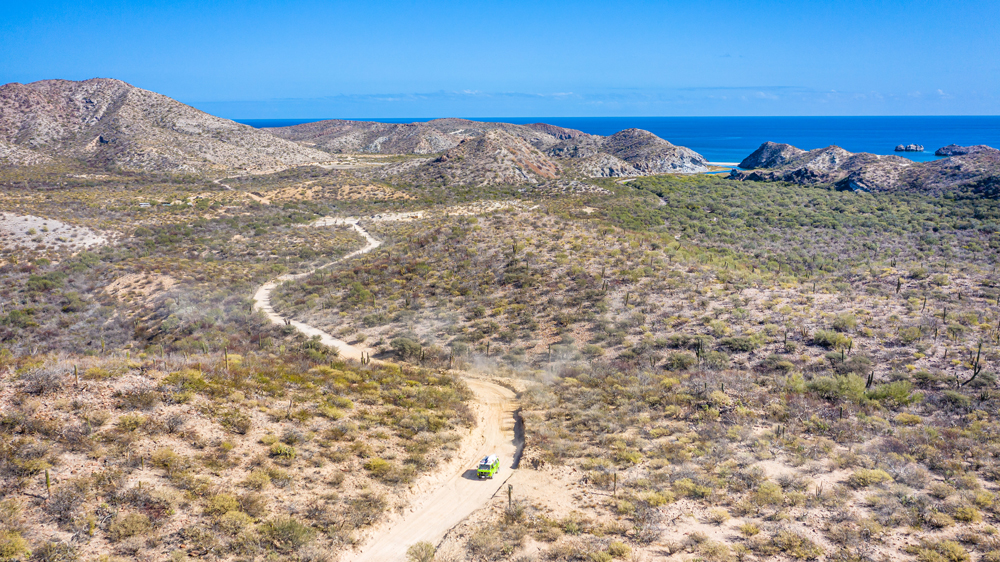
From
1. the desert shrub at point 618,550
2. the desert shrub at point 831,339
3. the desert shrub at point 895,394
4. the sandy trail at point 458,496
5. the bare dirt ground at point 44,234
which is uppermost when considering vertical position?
the bare dirt ground at point 44,234

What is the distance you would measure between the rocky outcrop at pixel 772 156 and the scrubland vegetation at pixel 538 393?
75420 millimetres

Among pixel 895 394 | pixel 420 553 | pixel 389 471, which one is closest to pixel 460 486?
pixel 389 471

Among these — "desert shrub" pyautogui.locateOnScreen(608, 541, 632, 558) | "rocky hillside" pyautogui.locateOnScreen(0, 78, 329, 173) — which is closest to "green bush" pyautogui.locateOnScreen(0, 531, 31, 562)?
"desert shrub" pyautogui.locateOnScreen(608, 541, 632, 558)

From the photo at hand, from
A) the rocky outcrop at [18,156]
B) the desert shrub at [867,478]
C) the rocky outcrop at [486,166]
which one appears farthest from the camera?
the rocky outcrop at [18,156]

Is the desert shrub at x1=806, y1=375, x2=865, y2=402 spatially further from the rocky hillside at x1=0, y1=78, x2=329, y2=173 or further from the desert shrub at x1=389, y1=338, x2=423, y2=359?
the rocky hillside at x1=0, y1=78, x2=329, y2=173

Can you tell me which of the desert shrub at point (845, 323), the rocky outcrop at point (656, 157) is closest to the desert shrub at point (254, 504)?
the desert shrub at point (845, 323)

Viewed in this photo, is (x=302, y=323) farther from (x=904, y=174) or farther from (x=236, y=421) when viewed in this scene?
(x=904, y=174)

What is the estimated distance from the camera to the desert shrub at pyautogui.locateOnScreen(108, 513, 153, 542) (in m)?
11.0

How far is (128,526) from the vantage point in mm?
11219

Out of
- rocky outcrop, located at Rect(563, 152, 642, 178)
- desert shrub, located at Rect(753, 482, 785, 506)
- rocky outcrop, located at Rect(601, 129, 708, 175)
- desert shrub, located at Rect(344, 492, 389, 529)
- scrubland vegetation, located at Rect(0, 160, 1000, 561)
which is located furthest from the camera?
rocky outcrop, located at Rect(601, 129, 708, 175)

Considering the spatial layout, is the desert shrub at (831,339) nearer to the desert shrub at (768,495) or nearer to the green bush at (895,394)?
the green bush at (895,394)

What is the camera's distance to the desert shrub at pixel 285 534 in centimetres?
1184

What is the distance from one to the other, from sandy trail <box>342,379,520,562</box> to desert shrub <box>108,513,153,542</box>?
472 cm

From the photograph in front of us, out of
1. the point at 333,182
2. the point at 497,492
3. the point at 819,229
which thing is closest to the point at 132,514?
the point at 497,492
